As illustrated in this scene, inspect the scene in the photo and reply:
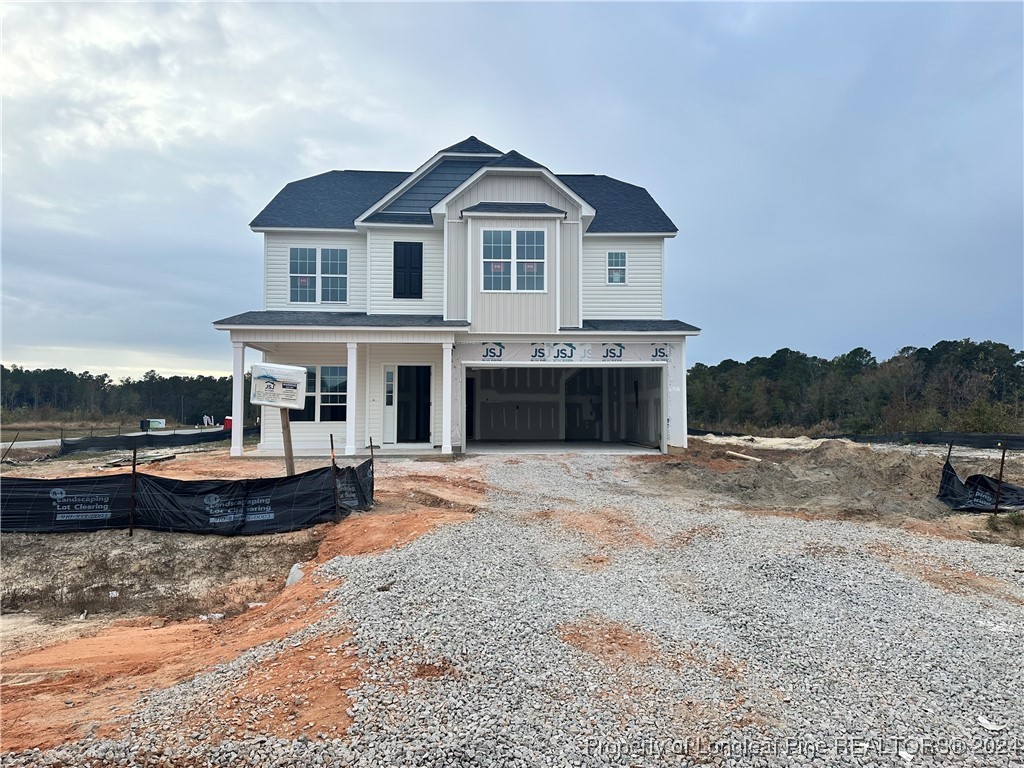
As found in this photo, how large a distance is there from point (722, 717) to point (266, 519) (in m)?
7.35

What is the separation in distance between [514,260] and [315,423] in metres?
7.78

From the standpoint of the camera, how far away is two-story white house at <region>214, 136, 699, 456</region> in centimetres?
1661

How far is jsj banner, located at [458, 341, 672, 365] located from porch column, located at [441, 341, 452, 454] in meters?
0.78

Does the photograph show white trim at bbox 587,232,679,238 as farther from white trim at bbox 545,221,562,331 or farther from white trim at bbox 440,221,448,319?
white trim at bbox 440,221,448,319

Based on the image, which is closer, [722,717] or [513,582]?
[722,717]

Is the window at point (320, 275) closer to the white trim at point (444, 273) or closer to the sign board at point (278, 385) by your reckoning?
the white trim at point (444, 273)

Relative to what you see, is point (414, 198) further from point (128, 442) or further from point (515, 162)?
point (128, 442)

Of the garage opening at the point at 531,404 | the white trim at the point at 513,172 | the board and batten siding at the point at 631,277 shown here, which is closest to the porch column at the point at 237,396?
the white trim at the point at 513,172

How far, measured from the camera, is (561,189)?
17203 mm

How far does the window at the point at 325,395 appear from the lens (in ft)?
57.7

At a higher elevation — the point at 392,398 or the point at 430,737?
the point at 392,398

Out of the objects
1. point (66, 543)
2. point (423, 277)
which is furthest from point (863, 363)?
point (66, 543)

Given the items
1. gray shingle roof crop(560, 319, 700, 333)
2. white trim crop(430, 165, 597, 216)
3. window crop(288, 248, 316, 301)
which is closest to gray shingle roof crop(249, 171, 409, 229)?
window crop(288, 248, 316, 301)

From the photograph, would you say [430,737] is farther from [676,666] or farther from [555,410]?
[555,410]
